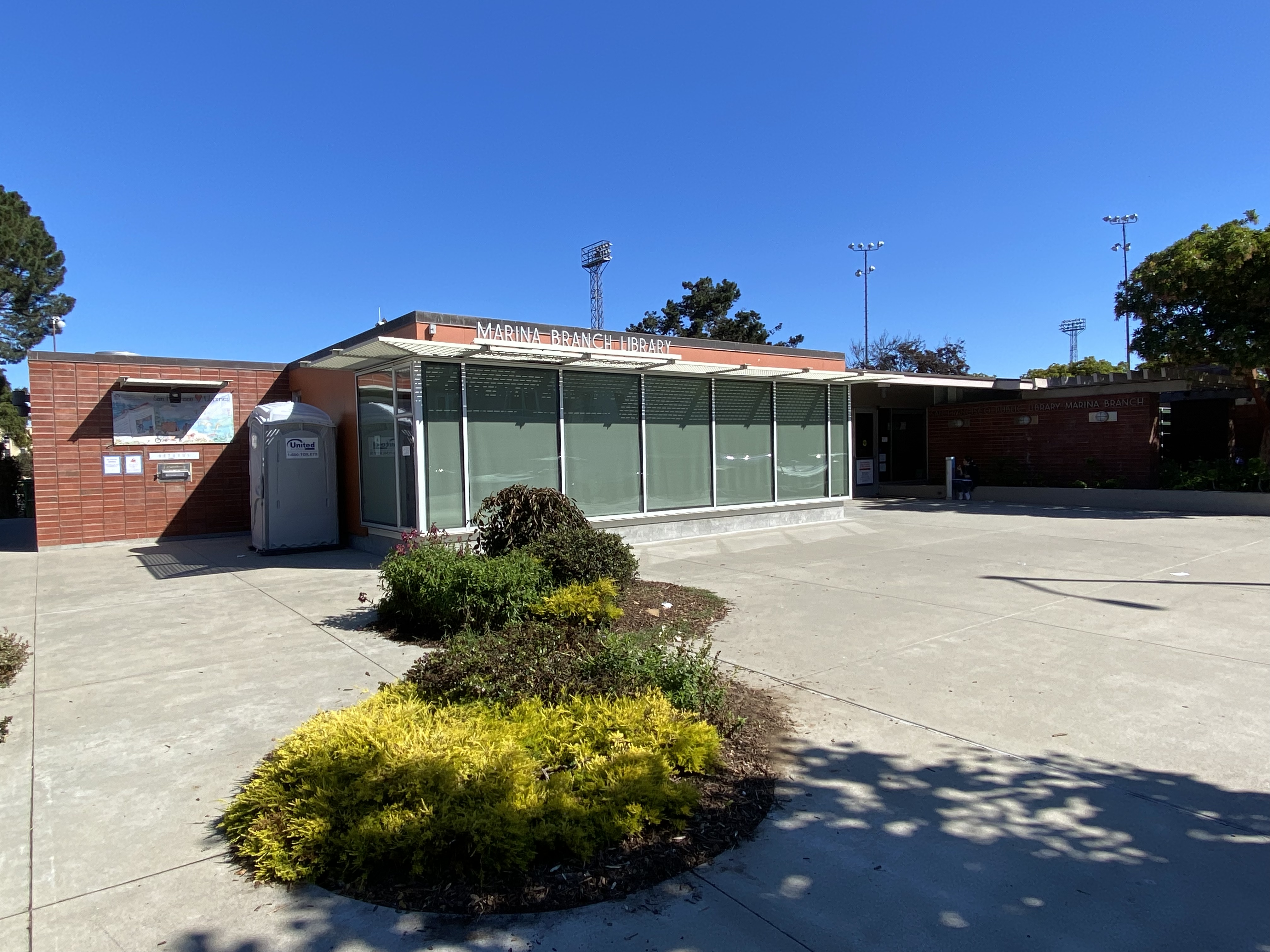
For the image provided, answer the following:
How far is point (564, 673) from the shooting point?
14.4 feet

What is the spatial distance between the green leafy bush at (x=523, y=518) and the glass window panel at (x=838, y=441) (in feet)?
29.0

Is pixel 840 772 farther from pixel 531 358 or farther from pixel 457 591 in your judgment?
pixel 531 358

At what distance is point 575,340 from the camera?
1120cm

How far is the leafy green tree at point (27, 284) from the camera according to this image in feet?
97.1

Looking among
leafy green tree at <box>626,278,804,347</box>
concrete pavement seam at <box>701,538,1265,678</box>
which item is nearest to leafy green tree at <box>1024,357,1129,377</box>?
leafy green tree at <box>626,278,804,347</box>

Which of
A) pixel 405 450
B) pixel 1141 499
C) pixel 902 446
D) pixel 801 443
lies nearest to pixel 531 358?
pixel 405 450

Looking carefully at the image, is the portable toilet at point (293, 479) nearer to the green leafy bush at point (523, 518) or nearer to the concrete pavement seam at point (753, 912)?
the green leafy bush at point (523, 518)

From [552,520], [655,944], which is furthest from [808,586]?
[655,944]

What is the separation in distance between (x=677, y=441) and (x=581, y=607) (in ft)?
23.2

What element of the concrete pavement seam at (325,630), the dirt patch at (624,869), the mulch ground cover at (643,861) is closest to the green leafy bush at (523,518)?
the concrete pavement seam at (325,630)

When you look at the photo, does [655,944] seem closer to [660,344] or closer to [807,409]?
[660,344]

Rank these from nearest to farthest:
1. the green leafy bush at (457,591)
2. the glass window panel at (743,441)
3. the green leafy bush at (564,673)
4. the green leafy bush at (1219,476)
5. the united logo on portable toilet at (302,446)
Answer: the green leafy bush at (564,673) → the green leafy bush at (457,591) → the united logo on portable toilet at (302,446) → the glass window panel at (743,441) → the green leafy bush at (1219,476)

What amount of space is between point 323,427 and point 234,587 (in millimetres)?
3782

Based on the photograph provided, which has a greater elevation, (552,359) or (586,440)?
(552,359)
